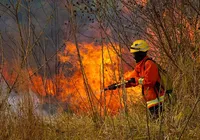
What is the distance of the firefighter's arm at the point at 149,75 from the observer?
5.32m

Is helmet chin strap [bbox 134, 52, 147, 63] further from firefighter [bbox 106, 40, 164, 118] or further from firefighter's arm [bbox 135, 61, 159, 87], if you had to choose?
firefighter's arm [bbox 135, 61, 159, 87]

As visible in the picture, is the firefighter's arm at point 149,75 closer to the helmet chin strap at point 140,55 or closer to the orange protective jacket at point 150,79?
the orange protective jacket at point 150,79

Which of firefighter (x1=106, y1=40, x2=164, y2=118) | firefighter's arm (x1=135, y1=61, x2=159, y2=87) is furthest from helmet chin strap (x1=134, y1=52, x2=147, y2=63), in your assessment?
firefighter's arm (x1=135, y1=61, x2=159, y2=87)

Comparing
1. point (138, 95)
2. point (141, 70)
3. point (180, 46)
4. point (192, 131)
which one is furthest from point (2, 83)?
point (138, 95)

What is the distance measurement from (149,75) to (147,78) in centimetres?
5

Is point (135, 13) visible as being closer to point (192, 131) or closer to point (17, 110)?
point (192, 131)

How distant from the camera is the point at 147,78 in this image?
533 cm

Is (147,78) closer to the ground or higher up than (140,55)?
closer to the ground

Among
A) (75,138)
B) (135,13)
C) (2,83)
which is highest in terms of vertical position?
(135,13)

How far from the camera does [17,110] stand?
3.66 meters

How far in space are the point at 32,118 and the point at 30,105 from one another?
0.13 meters

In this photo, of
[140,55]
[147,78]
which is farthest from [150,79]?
[140,55]

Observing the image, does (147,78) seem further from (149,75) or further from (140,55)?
(140,55)

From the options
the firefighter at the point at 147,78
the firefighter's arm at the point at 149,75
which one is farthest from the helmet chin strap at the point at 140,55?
the firefighter's arm at the point at 149,75
